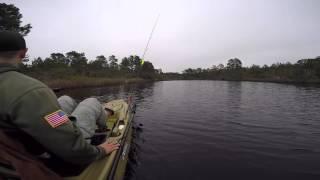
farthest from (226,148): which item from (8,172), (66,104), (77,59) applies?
(77,59)

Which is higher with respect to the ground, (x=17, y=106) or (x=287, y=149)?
(x=17, y=106)

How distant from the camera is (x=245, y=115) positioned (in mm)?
13828

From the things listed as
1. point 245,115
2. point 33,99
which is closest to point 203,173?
point 33,99

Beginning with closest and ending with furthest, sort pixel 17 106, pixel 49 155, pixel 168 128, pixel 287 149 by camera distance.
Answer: pixel 17 106, pixel 49 155, pixel 287 149, pixel 168 128

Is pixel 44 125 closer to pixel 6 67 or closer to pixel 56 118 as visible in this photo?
pixel 56 118

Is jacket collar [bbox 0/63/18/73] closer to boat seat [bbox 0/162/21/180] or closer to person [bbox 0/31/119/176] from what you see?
person [bbox 0/31/119/176]

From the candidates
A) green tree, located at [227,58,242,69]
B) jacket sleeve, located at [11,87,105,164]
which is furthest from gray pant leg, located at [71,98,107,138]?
green tree, located at [227,58,242,69]

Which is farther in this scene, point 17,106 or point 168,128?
point 168,128

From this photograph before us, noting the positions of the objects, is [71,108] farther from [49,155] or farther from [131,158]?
[131,158]

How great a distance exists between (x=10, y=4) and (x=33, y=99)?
3527 cm

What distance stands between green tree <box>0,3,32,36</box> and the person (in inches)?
1307

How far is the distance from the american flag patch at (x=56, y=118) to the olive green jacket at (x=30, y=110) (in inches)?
1.0

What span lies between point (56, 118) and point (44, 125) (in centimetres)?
12

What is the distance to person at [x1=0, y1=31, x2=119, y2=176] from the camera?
6.99 feet
